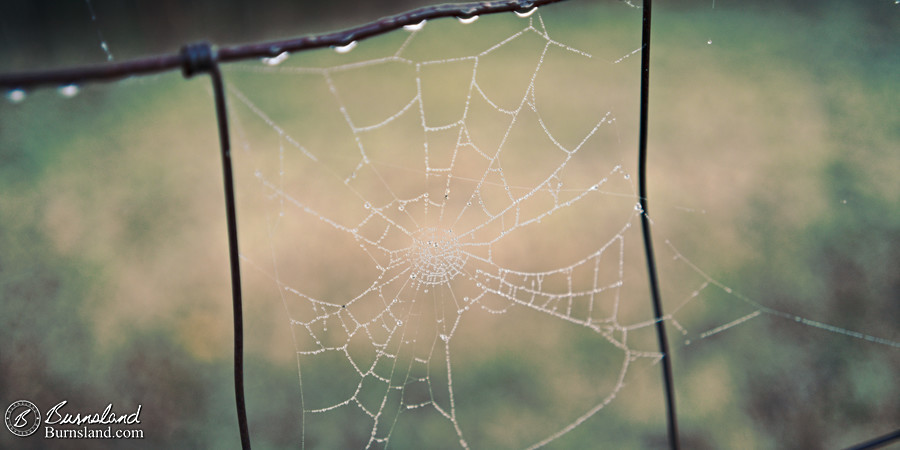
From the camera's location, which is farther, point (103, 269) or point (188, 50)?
point (103, 269)

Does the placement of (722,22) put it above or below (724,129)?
above

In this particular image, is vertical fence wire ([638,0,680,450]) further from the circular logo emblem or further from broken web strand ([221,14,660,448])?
the circular logo emblem

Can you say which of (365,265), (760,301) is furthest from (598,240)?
(365,265)

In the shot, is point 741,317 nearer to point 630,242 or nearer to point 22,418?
point 630,242

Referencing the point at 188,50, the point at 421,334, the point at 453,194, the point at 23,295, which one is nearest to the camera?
the point at 188,50

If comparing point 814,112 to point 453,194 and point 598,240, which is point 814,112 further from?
point 453,194

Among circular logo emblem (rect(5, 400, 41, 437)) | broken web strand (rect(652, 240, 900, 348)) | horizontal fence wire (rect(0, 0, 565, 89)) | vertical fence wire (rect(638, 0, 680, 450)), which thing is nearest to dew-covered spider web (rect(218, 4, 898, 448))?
broken web strand (rect(652, 240, 900, 348))

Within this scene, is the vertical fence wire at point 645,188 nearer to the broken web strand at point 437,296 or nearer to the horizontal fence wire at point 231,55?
the horizontal fence wire at point 231,55

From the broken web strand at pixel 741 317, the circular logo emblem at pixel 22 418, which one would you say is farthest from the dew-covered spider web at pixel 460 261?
the circular logo emblem at pixel 22 418
